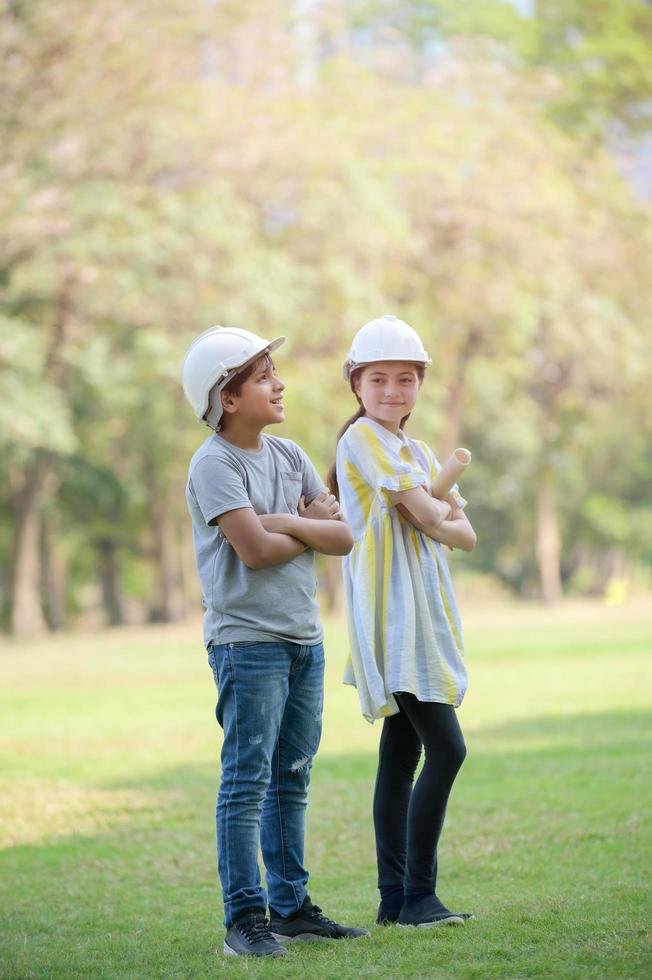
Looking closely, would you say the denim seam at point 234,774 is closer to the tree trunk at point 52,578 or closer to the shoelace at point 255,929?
the shoelace at point 255,929

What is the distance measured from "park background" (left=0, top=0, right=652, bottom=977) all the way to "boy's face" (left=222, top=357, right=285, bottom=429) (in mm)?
1701

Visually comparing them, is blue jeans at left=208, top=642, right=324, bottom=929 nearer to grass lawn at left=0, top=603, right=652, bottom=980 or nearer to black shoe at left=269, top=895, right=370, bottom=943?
black shoe at left=269, top=895, right=370, bottom=943

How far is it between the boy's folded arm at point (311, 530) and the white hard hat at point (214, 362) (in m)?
0.40

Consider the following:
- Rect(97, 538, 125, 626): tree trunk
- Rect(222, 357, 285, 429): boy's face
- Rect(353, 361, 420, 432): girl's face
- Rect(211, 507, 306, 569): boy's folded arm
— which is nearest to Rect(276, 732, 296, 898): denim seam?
Rect(211, 507, 306, 569): boy's folded arm

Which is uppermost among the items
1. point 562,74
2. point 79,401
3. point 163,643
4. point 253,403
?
point 562,74

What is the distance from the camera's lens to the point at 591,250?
34062mm

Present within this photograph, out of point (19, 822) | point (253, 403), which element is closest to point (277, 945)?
point (253, 403)

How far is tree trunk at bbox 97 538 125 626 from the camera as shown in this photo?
127 ft

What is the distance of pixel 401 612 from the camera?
4965 millimetres

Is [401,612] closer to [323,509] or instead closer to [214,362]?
[323,509]

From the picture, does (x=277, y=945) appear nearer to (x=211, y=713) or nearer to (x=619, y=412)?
(x=211, y=713)

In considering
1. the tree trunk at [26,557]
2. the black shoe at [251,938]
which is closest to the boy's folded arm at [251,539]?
the black shoe at [251,938]

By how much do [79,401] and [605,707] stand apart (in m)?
18.7

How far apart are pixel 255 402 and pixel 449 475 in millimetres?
717
